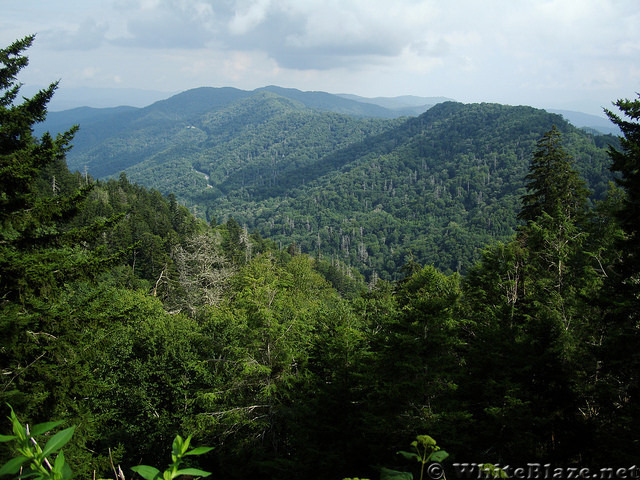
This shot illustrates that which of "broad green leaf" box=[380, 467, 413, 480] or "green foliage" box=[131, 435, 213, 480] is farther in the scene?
"broad green leaf" box=[380, 467, 413, 480]

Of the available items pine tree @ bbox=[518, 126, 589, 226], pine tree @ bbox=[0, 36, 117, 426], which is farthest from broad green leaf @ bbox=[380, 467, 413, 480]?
pine tree @ bbox=[518, 126, 589, 226]

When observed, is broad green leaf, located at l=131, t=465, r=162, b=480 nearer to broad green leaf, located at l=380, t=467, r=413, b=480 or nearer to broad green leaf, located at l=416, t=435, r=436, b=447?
broad green leaf, located at l=380, t=467, r=413, b=480

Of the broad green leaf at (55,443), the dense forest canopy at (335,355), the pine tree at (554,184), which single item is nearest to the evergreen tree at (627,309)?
the dense forest canopy at (335,355)

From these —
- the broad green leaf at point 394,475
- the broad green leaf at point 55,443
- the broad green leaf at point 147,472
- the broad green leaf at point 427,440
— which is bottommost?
the broad green leaf at point 427,440

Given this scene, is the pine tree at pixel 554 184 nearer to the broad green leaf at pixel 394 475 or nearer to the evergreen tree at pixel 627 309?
the evergreen tree at pixel 627 309

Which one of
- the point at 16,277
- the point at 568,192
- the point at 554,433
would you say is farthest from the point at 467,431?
the point at 568,192

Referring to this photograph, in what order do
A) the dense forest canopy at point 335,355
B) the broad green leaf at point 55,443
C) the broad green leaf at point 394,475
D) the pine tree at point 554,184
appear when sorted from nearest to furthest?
1. the broad green leaf at point 55,443
2. the broad green leaf at point 394,475
3. the dense forest canopy at point 335,355
4. the pine tree at point 554,184

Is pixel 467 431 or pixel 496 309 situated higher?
→ pixel 496 309

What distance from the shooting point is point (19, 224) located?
27.5 ft

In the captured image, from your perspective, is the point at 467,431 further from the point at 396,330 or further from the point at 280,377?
the point at 280,377

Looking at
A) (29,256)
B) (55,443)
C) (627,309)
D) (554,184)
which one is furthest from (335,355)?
(554,184)

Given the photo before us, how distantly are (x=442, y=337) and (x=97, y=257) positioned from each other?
9442 millimetres

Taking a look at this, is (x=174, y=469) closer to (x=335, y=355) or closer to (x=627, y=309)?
(x=627, y=309)

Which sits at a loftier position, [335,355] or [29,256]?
[29,256]
